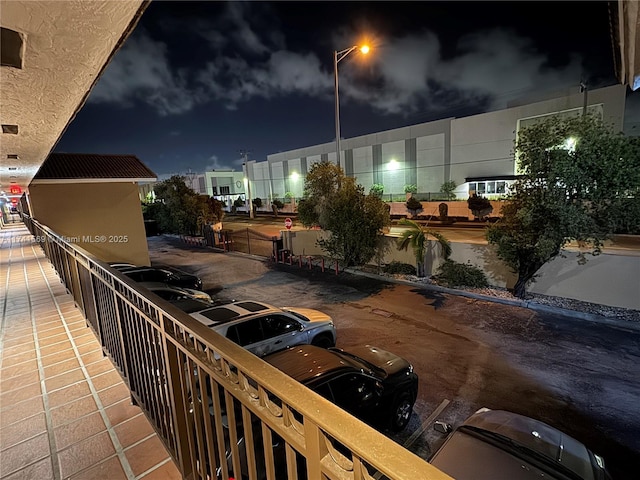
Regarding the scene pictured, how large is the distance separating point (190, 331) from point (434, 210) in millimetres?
28299

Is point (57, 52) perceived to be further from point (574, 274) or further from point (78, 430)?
point (574, 274)

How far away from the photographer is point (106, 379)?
3195 mm

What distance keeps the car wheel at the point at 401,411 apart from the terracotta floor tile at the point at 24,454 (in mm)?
3736

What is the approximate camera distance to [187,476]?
1.92 m

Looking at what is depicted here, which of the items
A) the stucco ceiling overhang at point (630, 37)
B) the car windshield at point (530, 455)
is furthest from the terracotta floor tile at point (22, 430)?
the stucco ceiling overhang at point (630, 37)

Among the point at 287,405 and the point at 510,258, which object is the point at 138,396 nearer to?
the point at 287,405

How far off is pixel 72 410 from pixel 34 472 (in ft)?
2.11

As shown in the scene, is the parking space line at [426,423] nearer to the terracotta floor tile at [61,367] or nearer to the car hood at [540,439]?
the car hood at [540,439]

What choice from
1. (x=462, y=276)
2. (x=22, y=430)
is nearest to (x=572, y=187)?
(x=462, y=276)

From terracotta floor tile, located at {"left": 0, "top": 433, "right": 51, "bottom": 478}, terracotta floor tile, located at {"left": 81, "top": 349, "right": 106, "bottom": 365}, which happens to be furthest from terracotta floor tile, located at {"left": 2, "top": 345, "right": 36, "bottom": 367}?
terracotta floor tile, located at {"left": 0, "top": 433, "right": 51, "bottom": 478}

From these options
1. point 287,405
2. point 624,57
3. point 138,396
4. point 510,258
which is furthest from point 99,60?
point 510,258

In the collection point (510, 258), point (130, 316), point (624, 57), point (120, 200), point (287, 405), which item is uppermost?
point (624, 57)

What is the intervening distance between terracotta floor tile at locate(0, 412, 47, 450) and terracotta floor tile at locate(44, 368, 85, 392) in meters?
0.44

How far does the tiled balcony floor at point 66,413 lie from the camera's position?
7.12ft
